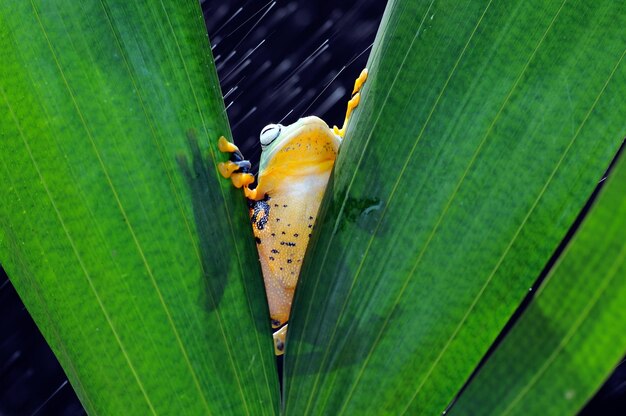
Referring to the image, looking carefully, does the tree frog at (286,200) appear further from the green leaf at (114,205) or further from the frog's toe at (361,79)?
the green leaf at (114,205)

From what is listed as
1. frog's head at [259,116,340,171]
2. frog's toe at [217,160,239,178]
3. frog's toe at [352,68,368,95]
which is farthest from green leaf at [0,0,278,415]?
frog's head at [259,116,340,171]

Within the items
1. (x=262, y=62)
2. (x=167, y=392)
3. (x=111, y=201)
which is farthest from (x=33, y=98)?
(x=262, y=62)

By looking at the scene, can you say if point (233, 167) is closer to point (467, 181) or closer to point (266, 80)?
point (467, 181)

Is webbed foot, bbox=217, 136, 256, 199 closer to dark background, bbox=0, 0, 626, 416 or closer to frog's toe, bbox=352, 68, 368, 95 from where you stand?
frog's toe, bbox=352, 68, 368, 95

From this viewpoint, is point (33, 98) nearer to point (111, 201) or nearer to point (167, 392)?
point (111, 201)

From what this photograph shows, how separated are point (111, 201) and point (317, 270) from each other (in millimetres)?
165

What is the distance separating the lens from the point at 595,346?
357 millimetres

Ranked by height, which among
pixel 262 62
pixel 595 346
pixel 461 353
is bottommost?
pixel 262 62

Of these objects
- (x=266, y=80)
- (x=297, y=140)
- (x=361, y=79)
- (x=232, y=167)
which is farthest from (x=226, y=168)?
(x=266, y=80)

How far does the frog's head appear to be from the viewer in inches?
34.9

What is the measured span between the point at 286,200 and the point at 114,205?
39cm

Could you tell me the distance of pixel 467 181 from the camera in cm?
56

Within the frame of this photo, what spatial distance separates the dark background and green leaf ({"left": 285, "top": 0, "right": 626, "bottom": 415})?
1126 millimetres

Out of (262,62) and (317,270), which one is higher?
→ (317,270)
